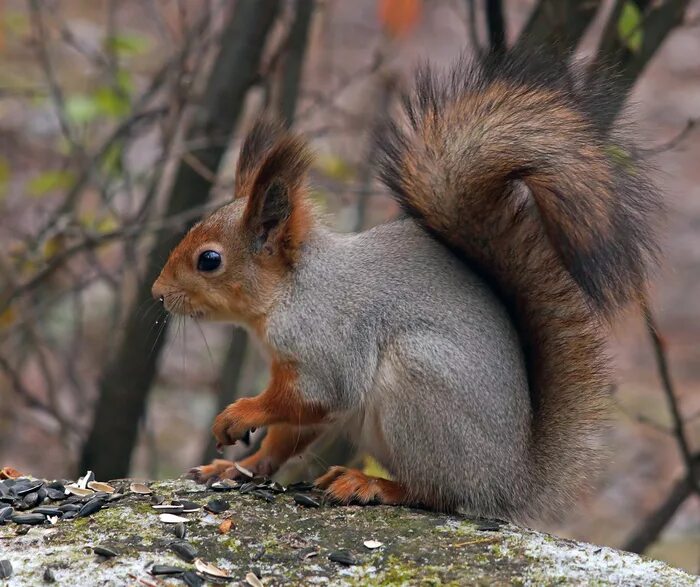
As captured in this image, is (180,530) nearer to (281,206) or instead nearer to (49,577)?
(49,577)

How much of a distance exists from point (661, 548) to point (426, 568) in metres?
3.23

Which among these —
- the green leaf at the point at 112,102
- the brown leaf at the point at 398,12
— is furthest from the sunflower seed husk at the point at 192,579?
the brown leaf at the point at 398,12

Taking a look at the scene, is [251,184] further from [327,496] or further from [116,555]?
[116,555]

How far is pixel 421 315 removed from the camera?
8.22ft

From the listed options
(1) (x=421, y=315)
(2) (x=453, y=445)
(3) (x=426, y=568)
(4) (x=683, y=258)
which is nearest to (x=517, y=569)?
(3) (x=426, y=568)

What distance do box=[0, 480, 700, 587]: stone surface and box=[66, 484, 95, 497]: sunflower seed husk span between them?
0.35ft

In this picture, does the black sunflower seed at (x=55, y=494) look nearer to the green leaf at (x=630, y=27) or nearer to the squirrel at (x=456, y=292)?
the squirrel at (x=456, y=292)

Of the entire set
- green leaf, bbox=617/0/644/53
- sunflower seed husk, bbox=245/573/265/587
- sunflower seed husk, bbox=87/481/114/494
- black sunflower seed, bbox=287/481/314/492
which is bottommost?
sunflower seed husk, bbox=245/573/265/587

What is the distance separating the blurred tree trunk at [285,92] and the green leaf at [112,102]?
0.50m

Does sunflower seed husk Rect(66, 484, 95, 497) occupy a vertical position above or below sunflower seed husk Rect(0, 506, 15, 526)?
above

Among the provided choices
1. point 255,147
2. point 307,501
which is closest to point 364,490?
point 307,501

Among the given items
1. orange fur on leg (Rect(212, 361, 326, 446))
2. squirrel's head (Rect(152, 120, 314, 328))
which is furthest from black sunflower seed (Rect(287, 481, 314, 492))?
squirrel's head (Rect(152, 120, 314, 328))

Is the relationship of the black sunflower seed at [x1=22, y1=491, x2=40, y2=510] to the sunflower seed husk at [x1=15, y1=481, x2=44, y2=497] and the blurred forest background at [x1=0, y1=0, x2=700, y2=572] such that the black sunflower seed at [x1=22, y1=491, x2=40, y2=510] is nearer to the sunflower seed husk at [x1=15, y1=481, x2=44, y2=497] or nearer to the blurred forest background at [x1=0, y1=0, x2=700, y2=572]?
the sunflower seed husk at [x1=15, y1=481, x2=44, y2=497]

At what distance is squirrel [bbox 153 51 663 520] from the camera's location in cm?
241
